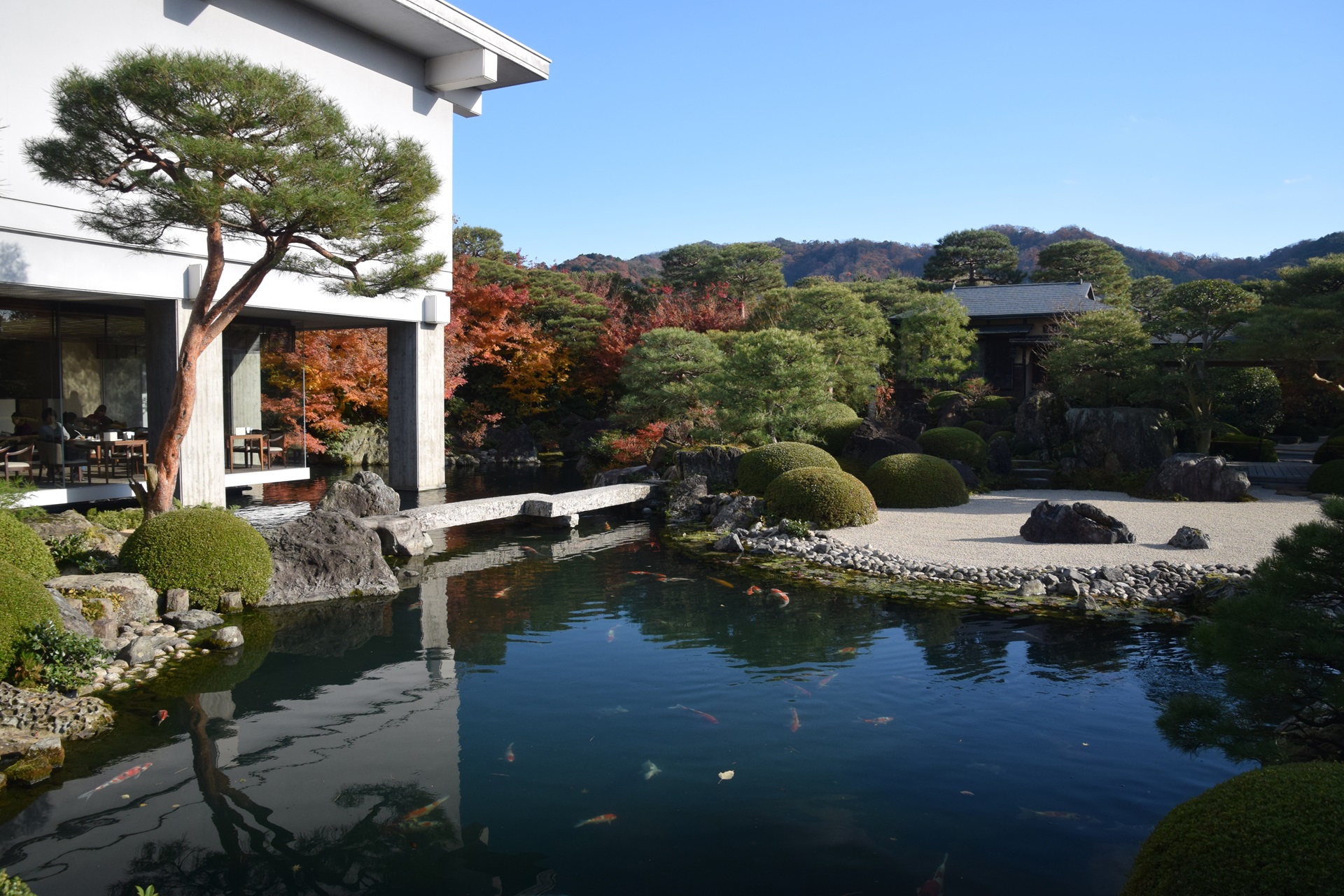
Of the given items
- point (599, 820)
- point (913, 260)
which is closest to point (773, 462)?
point (599, 820)

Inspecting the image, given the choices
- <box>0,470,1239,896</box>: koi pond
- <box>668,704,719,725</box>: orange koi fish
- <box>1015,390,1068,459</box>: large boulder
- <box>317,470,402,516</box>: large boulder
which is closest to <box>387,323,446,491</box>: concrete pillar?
<box>317,470,402,516</box>: large boulder

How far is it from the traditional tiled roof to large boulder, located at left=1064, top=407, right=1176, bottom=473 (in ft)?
26.1

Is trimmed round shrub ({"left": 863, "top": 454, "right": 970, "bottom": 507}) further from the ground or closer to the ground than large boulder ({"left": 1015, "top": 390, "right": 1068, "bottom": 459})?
closer to the ground

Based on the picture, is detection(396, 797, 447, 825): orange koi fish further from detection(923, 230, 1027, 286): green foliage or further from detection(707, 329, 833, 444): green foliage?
detection(923, 230, 1027, 286): green foliage

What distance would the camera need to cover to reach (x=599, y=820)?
4.84 metres

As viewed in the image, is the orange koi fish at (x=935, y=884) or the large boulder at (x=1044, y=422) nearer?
the orange koi fish at (x=935, y=884)

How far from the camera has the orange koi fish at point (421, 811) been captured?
191 inches

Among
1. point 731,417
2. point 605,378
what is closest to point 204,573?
point 731,417

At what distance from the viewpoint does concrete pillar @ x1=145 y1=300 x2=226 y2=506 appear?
42.4 ft

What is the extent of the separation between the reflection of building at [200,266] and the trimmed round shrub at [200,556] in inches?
171

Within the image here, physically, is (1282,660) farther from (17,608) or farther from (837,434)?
(837,434)

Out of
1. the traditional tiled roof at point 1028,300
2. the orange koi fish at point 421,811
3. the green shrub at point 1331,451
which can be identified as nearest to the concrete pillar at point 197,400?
the orange koi fish at point 421,811

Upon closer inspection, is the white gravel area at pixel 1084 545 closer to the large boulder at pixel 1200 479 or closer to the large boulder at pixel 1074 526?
the large boulder at pixel 1074 526

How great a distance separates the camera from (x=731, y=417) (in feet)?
57.0
